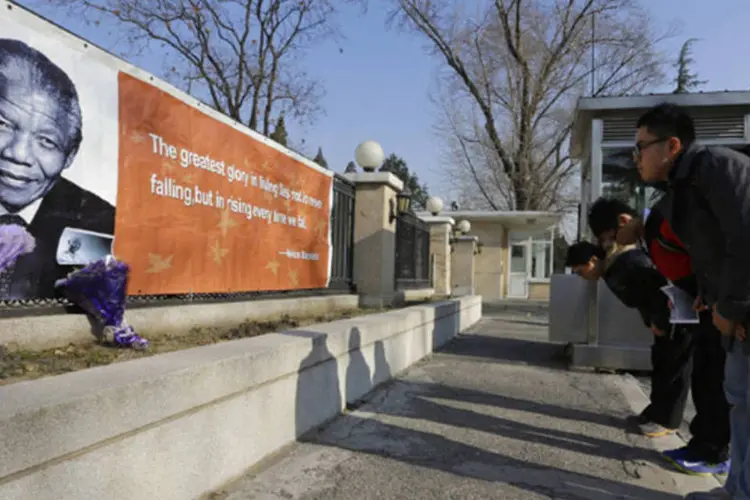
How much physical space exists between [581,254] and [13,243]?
3.61 m

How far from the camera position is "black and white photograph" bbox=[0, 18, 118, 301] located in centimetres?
316

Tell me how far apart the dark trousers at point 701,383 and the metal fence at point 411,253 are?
5833mm

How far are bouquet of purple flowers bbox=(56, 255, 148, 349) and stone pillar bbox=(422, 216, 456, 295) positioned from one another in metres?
12.5

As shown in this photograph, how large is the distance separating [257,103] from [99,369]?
24.9 metres

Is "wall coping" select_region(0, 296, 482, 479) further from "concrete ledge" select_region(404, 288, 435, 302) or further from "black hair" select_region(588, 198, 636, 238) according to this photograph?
"concrete ledge" select_region(404, 288, 435, 302)

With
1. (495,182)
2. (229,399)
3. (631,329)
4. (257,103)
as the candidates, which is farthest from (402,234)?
(495,182)

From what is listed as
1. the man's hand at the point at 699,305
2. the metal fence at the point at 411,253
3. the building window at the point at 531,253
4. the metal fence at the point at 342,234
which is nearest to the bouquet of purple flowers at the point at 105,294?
the man's hand at the point at 699,305

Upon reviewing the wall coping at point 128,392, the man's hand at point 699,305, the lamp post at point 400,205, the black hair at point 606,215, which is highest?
the lamp post at point 400,205

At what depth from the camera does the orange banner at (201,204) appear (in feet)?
13.3

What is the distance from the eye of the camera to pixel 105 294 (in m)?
3.60

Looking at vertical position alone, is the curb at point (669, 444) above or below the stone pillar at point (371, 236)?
below

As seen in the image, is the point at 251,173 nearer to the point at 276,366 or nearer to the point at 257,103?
the point at 276,366

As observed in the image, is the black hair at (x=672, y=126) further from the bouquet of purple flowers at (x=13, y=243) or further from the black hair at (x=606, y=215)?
the bouquet of purple flowers at (x=13, y=243)

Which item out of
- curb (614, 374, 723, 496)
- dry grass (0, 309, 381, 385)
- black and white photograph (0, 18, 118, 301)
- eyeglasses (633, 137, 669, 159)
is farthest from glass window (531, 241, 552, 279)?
black and white photograph (0, 18, 118, 301)
